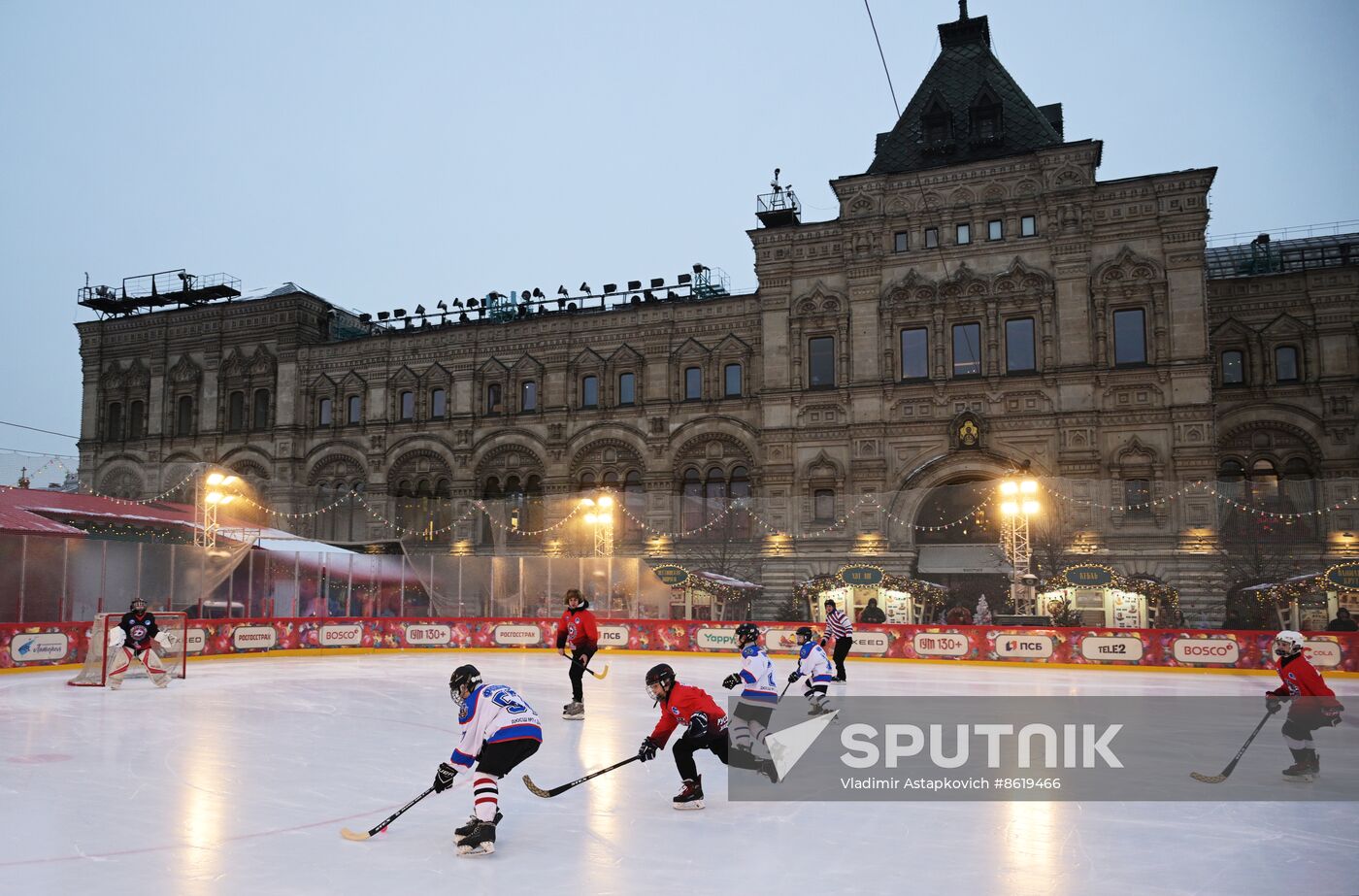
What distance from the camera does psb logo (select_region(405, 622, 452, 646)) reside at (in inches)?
1195

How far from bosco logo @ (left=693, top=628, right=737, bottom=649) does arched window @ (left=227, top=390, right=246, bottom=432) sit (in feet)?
97.5

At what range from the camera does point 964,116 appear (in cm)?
4250

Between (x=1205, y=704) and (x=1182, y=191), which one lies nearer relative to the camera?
(x=1205, y=704)

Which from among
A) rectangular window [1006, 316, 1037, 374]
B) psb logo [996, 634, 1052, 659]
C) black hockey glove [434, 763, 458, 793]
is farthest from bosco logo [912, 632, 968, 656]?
black hockey glove [434, 763, 458, 793]

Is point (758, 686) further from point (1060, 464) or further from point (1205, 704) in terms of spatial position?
point (1060, 464)

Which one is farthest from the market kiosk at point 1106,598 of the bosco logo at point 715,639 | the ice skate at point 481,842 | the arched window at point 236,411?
the arched window at point 236,411

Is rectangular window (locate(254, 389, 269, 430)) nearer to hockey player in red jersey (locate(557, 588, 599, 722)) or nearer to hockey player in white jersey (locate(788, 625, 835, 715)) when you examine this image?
hockey player in red jersey (locate(557, 588, 599, 722))

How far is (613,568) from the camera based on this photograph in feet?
105

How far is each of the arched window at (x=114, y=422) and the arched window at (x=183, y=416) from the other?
130 inches

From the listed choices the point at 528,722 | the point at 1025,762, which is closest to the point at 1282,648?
the point at 1025,762

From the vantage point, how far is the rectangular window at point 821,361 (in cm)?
4091

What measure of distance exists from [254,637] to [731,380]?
21058 mm

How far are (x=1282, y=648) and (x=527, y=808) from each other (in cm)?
793

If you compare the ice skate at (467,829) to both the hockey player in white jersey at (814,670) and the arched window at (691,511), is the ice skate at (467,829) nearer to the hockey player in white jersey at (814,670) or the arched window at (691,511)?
the hockey player in white jersey at (814,670)
